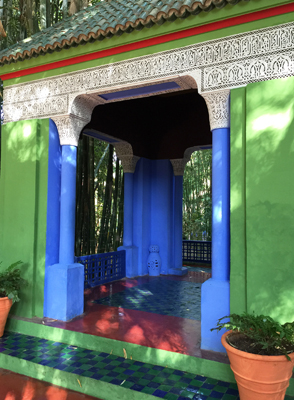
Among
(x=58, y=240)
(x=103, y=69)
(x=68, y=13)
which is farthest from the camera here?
(x=68, y=13)

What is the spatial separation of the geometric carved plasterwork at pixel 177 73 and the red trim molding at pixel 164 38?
152 millimetres

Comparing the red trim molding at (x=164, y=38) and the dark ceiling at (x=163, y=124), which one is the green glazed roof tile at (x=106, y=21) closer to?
the red trim molding at (x=164, y=38)

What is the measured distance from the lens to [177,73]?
4508 mm

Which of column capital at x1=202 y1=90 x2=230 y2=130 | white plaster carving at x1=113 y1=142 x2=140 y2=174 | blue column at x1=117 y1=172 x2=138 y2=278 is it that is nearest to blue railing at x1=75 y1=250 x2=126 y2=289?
blue column at x1=117 y1=172 x2=138 y2=278

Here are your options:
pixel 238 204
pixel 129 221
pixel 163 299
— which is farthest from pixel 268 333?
pixel 129 221

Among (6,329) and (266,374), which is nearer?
(266,374)

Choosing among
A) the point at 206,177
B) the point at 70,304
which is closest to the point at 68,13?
the point at 70,304

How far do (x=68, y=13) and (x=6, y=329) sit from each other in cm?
830

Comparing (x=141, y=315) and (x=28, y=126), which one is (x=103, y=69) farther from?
(x=141, y=315)

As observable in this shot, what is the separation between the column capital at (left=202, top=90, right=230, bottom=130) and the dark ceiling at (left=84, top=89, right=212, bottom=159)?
3866 millimetres

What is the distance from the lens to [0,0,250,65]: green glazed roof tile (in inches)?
166

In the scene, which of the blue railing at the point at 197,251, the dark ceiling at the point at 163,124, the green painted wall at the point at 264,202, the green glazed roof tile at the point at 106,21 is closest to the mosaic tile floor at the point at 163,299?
the green painted wall at the point at 264,202

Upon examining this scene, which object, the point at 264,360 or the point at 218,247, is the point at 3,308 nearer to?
the point at 218,247

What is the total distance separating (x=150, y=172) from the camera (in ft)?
31.1
